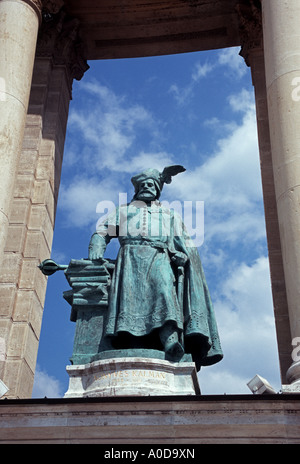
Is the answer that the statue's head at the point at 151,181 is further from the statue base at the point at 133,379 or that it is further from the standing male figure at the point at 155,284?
the statue base at the point at 133,379

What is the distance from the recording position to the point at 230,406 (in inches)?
416

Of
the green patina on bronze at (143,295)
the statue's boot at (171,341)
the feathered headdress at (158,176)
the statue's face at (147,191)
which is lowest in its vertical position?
the statue's boot at (171,341)

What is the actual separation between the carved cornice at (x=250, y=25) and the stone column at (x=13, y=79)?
666cm

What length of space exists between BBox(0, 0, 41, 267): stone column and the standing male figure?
2.53 meters

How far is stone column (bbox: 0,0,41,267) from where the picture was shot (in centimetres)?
1551

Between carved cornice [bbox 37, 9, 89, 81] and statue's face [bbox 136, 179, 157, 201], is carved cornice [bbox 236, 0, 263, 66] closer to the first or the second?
carved cornice [bbox 37, 9, 89, 81]

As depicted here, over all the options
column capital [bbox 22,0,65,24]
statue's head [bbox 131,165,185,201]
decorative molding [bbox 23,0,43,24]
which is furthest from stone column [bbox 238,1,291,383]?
decorative molding [bbox 23,0,43,24]

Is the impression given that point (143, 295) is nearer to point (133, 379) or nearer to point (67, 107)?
point (133, 379)

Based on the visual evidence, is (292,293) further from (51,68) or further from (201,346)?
(51,68)

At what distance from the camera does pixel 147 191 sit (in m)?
15.0

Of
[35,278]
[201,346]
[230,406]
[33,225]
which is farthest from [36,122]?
[230,406]

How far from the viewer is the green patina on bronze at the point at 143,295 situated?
12922mm

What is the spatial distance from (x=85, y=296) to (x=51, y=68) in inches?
416

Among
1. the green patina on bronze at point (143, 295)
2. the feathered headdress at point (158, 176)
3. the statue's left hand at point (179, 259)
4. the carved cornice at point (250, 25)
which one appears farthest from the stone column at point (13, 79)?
the carved cornice at point (250, 25)
